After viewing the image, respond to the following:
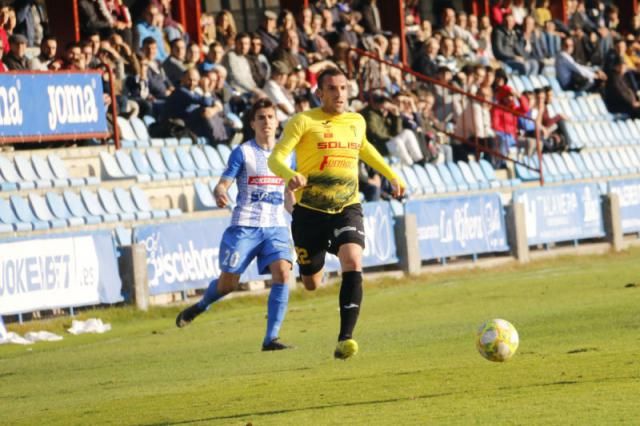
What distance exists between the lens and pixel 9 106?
786 inches

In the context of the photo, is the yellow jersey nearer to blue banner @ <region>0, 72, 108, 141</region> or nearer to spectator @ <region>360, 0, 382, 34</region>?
blue banner @ <region>0, 72, 108, 141</region>

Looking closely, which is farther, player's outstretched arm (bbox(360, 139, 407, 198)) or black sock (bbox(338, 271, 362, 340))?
player's outstretched arm (bbox(360, 139, 407, 198))

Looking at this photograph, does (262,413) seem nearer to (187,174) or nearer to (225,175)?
(225,175)

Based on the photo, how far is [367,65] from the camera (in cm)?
2709

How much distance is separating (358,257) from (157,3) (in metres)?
13.9

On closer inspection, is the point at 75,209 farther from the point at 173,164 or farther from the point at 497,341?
the point at 497,341

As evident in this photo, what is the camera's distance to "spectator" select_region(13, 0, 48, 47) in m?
22.2

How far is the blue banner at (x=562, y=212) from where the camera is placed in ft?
87.4

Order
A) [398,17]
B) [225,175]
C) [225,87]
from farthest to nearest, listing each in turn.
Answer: [398,17]
[225,87]
[225,175]

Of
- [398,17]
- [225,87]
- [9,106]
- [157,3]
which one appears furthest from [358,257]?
[398,17]

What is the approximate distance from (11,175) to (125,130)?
2.73m

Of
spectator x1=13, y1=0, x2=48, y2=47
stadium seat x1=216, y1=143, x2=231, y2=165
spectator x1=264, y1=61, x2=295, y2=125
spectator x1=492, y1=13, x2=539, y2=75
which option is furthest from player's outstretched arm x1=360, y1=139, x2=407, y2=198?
spectator x1=492, y1=13, x2=539, y2=75

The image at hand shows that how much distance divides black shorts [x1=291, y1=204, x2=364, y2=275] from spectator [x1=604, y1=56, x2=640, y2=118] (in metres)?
22.9

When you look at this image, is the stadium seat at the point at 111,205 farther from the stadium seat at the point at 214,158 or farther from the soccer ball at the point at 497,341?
the soccer ball at the point at 497,341
